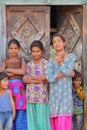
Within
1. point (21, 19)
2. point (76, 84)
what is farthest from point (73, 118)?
point (21, 19)

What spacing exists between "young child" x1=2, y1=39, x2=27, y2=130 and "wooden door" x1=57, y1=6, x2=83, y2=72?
1.03 meters

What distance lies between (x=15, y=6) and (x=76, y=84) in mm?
1521

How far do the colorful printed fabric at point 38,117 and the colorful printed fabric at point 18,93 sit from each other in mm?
123

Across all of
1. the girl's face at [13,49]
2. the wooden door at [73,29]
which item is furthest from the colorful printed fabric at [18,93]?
the wooden door at [73,29]

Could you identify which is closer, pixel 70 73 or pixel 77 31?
pixel 70 73

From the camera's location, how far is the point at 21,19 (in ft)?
24.3

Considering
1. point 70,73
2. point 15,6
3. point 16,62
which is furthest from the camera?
point 15,6

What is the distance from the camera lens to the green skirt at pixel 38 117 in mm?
6750

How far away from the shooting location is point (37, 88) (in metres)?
6.73

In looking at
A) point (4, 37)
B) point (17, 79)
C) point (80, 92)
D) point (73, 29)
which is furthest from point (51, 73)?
point (73, 29)

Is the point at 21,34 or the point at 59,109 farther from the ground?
the point at 21,34

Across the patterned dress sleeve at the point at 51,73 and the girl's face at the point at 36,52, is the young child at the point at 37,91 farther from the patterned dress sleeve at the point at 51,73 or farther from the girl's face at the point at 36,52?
the patterned dress sleeve at the point at 51,73

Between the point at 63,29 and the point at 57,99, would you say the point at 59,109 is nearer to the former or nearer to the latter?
the point at 57,99

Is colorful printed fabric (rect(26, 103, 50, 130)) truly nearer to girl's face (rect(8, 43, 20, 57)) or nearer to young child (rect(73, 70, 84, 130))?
young child (rect(73, 70, 84, 130))
